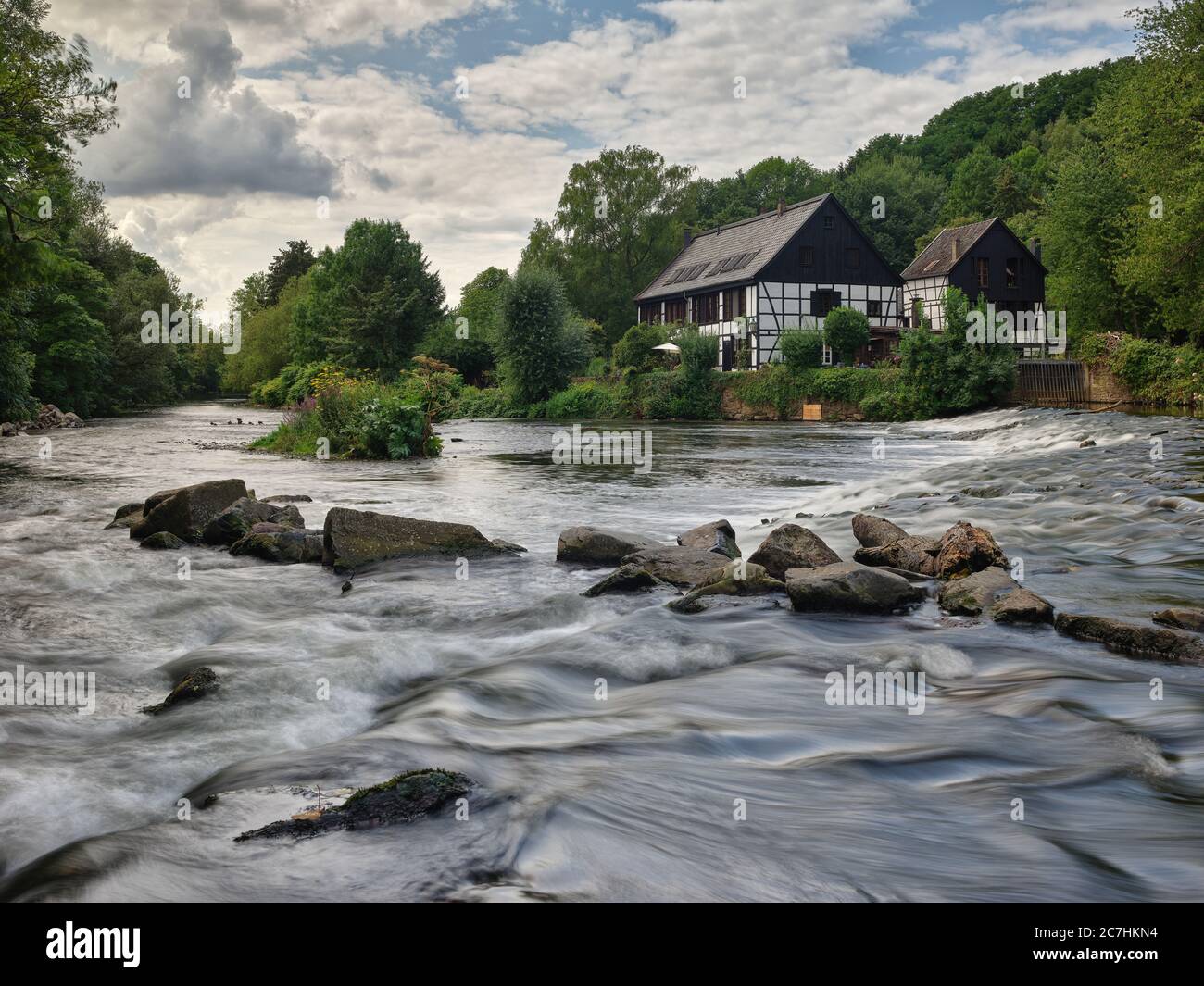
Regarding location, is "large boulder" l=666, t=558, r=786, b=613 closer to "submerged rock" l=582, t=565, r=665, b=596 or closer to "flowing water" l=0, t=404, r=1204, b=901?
"flowing water" l=0, t=404, r=1204, b=901

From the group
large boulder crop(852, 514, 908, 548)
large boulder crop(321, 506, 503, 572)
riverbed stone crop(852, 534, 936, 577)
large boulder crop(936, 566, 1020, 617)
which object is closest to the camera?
large boulder crop(936, 566, 1020, 617)

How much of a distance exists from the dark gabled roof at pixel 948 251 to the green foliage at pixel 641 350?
61.9 ft

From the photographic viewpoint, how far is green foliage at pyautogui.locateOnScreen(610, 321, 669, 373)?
57.8 metres

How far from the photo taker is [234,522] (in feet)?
42.7

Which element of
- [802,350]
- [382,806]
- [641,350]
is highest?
[641,350]

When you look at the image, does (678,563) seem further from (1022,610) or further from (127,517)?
(127,517)

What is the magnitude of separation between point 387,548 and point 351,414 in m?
17.0

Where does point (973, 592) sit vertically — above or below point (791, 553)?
below

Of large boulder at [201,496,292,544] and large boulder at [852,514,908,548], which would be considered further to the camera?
large boulder at [201,496,292,544]

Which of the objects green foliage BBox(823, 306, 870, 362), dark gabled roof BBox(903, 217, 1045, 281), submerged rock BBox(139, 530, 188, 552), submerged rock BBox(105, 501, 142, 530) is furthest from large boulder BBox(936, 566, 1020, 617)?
dark gabled roof BBox(903, 217, 1045, 281)

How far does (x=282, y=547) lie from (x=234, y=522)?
1.47 meters

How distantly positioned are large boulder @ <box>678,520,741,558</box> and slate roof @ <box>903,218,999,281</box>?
186 feet

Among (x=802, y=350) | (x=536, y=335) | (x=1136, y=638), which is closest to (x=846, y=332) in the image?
(x=802, y=350)

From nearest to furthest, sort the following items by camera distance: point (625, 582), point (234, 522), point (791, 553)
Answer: point (625, 582) < point (791, 553) < point (234, 522)
